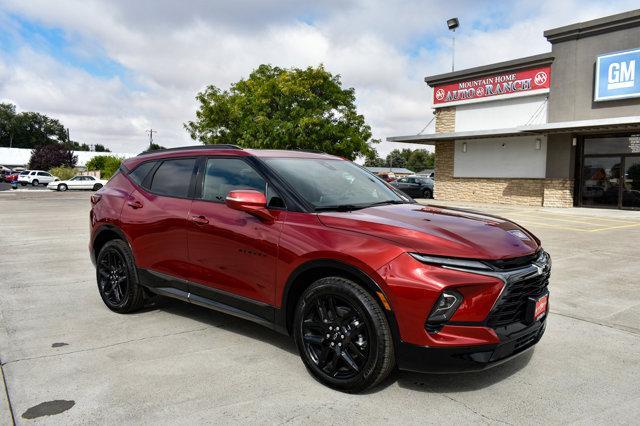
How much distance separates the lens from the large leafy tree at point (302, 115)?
31.0 m

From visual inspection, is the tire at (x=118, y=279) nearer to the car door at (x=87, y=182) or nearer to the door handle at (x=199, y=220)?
the door handle at (x=199, y=220)

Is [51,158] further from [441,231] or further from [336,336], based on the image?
[441,231]

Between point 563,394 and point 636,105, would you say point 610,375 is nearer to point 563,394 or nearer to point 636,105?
point 563,394

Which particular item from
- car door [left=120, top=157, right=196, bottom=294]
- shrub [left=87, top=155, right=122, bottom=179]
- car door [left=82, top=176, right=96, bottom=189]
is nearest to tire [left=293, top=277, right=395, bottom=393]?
car door [left=120, top=157, right=196, bottom=294]

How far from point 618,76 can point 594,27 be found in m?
2.30

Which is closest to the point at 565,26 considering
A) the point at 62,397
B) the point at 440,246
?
the point at 440,246

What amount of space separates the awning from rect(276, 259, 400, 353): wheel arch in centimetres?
1859

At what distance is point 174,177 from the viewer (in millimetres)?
4672

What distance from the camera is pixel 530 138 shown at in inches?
891

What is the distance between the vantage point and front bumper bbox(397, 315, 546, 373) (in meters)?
2.89

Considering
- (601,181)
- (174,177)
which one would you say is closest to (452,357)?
(174,177)

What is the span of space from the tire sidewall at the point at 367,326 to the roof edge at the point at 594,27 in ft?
69.2

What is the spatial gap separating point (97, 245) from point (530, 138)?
21.5 meters

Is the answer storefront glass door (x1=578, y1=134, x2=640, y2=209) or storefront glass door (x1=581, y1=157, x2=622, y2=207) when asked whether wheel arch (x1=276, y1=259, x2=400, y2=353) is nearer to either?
storefront glass door (x1=578, y1=134, x2=640, y2=209)
